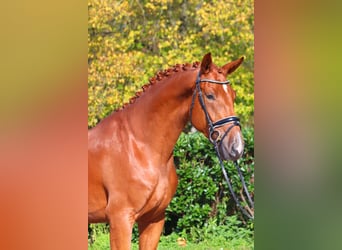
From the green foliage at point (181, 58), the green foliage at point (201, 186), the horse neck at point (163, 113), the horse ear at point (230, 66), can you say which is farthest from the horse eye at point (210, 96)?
the green foliage at point (201, 186)

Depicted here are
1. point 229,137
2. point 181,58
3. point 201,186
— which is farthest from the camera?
point 201,186

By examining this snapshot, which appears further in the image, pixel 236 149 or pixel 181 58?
pixel 181 58

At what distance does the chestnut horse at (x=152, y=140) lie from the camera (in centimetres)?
370

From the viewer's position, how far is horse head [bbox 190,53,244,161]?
3.66 meters

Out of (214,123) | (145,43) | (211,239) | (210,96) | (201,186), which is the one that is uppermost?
(145,43)

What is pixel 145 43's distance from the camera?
14.2 ft

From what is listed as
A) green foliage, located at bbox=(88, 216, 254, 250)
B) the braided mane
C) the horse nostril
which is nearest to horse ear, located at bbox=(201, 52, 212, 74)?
the braided mane

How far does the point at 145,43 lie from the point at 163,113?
2.52ft

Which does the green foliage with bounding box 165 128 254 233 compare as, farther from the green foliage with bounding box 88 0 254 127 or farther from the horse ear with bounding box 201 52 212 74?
the horse ear with bounding box 201 52 212 74

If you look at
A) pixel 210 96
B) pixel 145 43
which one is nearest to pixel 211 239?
pixel 210 96

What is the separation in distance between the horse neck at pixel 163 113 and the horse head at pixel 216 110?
7cm

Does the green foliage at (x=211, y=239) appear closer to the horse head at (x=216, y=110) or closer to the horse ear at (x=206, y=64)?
the horse head at (x=216, y=110)

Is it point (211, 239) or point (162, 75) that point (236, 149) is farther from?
point (211, 239)
